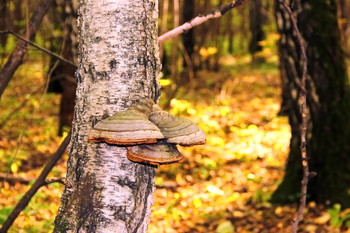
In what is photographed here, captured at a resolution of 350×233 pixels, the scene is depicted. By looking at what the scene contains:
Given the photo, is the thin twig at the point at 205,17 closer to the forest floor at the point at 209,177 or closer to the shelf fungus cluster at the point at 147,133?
the shelf fungus cluster at the point at 147,133

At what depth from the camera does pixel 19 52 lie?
144 inches

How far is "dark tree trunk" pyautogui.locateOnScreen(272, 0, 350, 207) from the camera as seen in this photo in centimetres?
556

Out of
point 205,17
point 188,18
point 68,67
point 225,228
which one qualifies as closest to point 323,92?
point 225,228

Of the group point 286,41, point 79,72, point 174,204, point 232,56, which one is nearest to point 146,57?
point 79,72

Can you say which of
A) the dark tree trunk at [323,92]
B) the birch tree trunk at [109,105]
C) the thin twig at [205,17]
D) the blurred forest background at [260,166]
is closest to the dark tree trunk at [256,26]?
Result: the blurred forest background at [260,166]

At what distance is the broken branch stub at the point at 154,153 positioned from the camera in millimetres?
1905

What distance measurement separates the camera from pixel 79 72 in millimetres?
2143

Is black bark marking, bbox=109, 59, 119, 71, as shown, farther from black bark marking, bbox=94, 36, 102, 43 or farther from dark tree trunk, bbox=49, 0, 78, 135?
dark tree trunk, bbox=49, 0, 78, 135

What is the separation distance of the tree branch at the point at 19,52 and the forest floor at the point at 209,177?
51cm

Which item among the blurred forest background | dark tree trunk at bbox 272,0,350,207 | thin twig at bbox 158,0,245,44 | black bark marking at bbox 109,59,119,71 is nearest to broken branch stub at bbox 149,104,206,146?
black bark marking at bbox 109,59,119,71

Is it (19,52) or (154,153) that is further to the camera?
(19,52)

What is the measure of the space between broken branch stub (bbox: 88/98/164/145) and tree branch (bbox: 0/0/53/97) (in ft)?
6.54

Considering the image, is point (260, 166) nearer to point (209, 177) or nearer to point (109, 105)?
point (209, 177)

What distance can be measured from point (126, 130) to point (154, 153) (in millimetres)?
180
